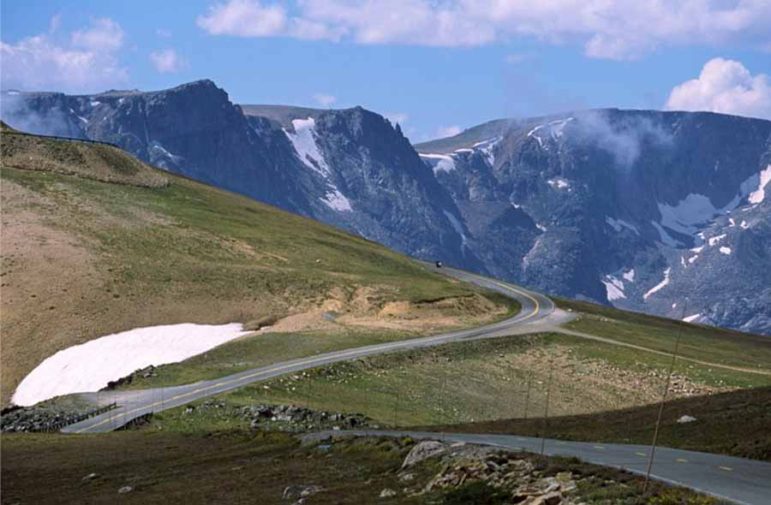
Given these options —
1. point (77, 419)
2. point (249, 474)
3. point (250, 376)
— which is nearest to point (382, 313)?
point (250, 376)

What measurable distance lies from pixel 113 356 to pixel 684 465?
59.3m

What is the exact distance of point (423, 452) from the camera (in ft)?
123

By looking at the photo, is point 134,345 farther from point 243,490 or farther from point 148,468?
point 243,490

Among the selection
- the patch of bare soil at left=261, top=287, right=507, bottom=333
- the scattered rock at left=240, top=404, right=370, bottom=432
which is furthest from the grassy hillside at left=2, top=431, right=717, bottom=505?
the patch of bare soil at left=261, top=287, right=507, bottom=333

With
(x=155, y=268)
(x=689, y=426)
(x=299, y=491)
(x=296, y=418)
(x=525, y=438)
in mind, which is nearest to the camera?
(x=299, y=491)

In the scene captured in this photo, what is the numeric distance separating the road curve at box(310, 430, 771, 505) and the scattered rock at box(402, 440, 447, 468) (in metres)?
3.09

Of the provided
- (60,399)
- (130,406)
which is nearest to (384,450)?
(130,406)

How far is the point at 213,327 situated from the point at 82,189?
46545mm

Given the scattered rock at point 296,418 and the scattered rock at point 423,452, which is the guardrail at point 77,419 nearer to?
the scattered rock at point 296,418

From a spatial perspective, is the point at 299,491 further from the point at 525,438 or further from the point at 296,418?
the point at 296,418

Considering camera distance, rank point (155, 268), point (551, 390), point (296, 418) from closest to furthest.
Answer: point (296, 418) → point (551, 390) → point (155, 268)

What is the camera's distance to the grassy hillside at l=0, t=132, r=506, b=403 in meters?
98.8

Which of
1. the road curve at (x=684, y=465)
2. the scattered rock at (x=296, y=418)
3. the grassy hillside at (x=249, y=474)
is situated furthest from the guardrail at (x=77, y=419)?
the road curve at (x=684, y=465)

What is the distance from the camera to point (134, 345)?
298ft
